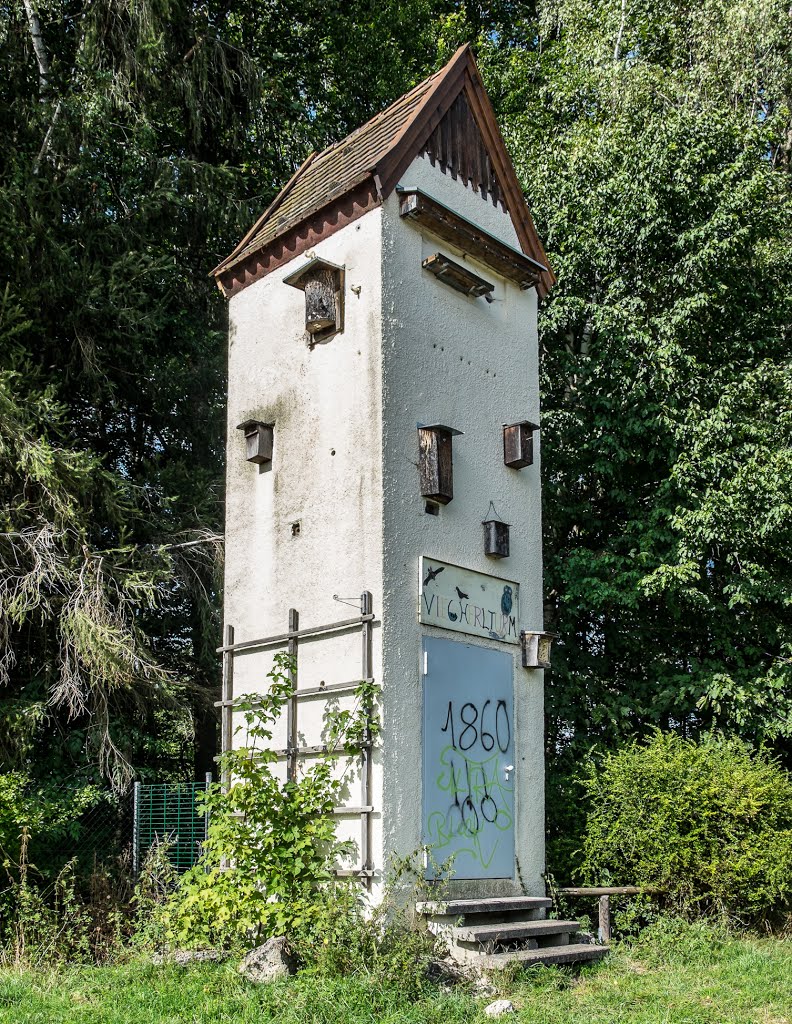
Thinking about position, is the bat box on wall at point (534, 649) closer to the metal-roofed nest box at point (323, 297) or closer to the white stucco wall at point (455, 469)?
the white stucco wall at point (455, 469)

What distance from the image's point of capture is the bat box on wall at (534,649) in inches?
388

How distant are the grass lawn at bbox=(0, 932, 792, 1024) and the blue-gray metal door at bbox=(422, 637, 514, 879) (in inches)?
49.6

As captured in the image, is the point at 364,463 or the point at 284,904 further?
the point at 364,463

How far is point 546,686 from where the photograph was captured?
13344 mm

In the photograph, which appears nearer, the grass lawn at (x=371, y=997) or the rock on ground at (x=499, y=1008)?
the grass lawn at (x=371, y=997)

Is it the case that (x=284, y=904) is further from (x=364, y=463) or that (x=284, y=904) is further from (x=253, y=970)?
(x=364, y=463)

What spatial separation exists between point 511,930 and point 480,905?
308 mm

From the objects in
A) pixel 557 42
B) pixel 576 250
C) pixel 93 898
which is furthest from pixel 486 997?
pixel 557 42

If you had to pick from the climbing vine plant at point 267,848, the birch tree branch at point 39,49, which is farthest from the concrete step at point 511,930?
the birch tree branch at point 39,49

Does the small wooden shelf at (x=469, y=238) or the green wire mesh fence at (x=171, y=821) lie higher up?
the small wooden shelf at (x=469, y=238)

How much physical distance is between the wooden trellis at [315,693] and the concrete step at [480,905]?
55cm

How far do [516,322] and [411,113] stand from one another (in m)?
2.41

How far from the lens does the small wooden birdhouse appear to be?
9703mm

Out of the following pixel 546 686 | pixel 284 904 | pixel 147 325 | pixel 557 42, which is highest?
pixel 557 42
